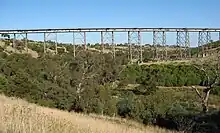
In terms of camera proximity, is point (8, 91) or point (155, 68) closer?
point (8, 91)

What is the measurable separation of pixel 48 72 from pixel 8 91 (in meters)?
7.99

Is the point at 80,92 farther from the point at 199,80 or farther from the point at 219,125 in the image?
the point at 199,80

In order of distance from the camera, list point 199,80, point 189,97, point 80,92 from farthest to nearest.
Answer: point 199,80 → point 189,97 → point 80,92

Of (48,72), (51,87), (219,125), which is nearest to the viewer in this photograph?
(219,125)

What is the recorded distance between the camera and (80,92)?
23828 millimetres

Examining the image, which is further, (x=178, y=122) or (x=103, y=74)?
(x=103, y=74)

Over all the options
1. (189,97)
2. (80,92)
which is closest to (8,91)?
(80,92)

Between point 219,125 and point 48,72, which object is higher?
point 48,72

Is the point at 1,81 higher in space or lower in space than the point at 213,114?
higher

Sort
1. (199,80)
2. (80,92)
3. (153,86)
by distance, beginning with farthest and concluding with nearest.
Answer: (199,80)
(153,86)
(80,92)

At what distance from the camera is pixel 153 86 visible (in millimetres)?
33844

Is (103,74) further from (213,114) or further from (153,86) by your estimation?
(213,114)

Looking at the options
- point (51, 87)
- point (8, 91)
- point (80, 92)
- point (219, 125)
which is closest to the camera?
point (219, 125)

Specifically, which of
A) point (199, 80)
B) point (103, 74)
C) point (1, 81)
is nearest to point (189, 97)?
point (199, 80)
